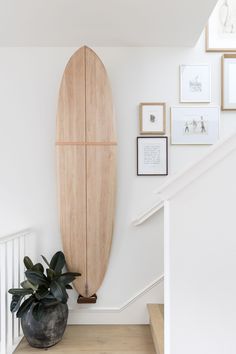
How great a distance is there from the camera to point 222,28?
8.46ft

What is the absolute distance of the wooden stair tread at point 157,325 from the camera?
1.83m

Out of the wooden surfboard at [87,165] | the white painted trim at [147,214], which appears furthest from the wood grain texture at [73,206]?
the white painted trim at [147,214]

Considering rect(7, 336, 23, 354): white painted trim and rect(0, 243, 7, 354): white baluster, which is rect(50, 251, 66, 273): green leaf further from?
rect(7, 336, 23, 354): white painted trim

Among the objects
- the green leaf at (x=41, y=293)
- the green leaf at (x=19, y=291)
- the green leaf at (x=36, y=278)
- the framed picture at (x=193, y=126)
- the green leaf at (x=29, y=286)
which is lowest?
the green leaf at (x=41, y=293)

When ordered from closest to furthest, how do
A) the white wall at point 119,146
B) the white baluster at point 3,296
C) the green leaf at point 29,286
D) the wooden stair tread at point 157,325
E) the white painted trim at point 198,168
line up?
the white painted trim at point 198,168 → the wooden stair tread at point 157,325 → the white baluster at point 3,296 → the green leaf at point 29,286 → the white wall at point 119,146

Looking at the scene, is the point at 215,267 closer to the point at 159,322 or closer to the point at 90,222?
the point at 159,322

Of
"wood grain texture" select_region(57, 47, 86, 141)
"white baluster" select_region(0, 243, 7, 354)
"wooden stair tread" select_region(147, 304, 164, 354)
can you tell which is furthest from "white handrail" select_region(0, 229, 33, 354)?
"wooden stair tread" select_region(147, 304, 164, 354)

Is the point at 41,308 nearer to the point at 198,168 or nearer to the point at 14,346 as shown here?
the point at 14,346

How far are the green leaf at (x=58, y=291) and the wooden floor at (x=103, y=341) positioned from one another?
36 cm

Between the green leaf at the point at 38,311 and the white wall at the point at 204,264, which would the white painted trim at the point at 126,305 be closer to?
the green leaf at the point at 38,311

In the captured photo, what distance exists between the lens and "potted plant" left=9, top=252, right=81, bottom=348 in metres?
→ 2.07

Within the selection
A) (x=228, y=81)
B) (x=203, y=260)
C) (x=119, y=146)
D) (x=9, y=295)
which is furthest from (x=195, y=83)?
(x=9, y=295)

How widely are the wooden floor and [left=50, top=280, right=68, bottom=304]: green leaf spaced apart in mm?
355

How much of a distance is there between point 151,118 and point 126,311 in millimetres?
1586
